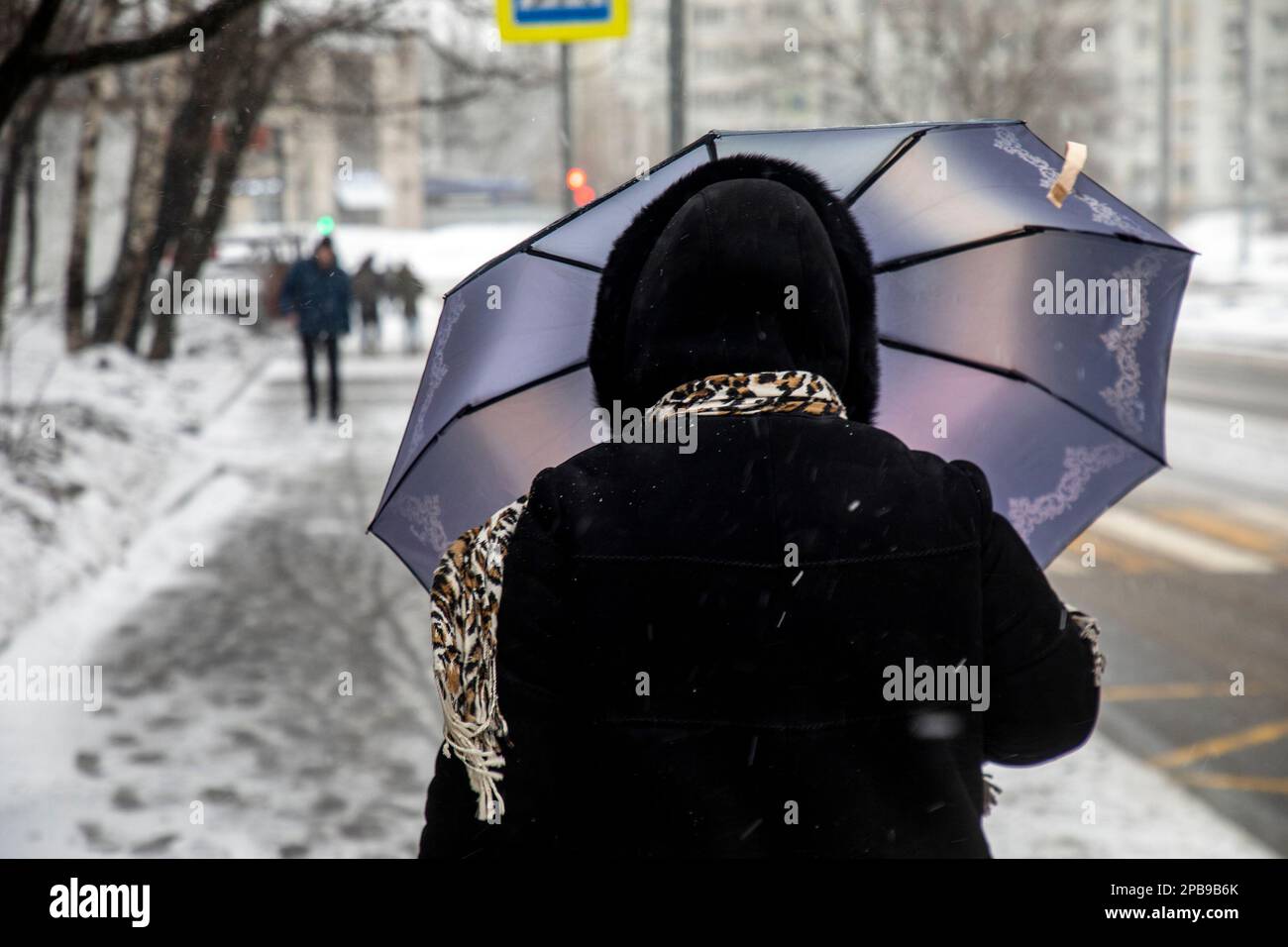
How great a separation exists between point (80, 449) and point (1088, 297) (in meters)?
9.32

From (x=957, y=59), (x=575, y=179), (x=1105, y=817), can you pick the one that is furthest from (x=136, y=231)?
(x=1105, y=817)

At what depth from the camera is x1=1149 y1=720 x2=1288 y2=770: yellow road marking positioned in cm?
486

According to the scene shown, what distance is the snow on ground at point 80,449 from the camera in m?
7.38

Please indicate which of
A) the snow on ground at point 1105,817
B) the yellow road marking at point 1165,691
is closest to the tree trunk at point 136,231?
the yellow road marking at point 1165,691

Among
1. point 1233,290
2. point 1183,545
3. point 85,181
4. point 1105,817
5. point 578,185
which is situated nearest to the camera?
point 1105,817

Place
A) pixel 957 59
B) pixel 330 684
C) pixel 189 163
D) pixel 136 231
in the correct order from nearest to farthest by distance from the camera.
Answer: pixel 189 163
pixel 330 684
pixel 957 59
pixel 136 231

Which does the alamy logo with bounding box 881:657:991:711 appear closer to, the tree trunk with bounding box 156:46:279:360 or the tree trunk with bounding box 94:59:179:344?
the tree trunk with bounding box 156:46:279:360

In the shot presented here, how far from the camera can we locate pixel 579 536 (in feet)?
5.02

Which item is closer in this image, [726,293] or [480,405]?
[726,293]

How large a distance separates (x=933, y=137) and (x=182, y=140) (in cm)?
286

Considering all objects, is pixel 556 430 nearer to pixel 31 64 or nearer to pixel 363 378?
pixel 31 64

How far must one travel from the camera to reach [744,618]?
5.01ft

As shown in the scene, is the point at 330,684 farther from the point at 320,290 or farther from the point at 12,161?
the point at 12,161
